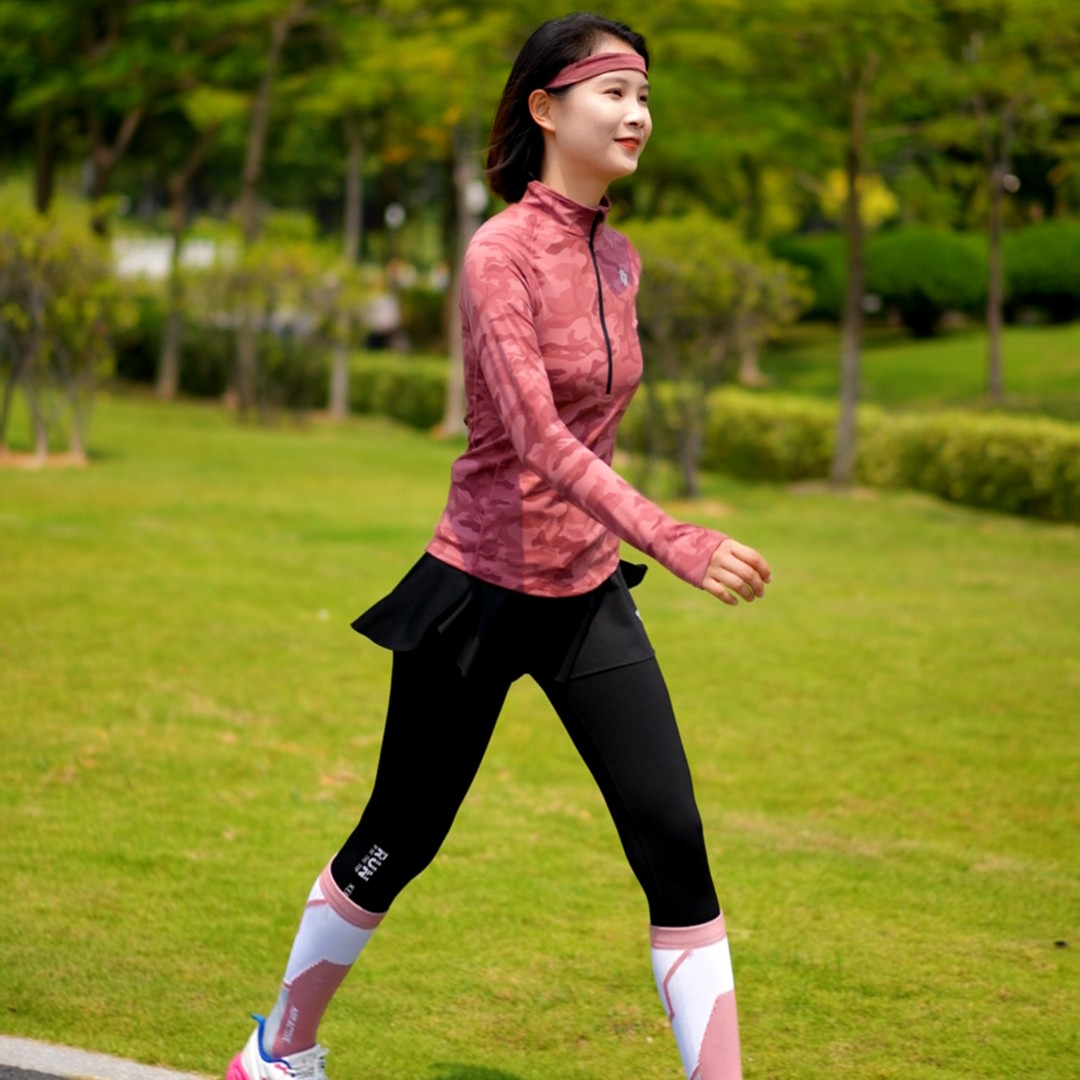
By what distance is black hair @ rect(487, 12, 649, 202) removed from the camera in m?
3.06

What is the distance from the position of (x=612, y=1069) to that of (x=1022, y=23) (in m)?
13.0

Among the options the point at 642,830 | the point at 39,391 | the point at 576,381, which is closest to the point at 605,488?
the point at 576,381

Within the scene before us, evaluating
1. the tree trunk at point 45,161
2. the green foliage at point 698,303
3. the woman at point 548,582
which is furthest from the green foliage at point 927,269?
the woman at point 548,582

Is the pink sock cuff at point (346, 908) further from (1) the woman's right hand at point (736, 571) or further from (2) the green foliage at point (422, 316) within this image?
(2) the green foliage at point (422, 316)

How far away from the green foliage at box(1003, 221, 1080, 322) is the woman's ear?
98.6 feet

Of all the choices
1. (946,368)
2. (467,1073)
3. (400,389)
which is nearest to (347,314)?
(400,389)

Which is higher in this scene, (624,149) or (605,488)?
(624,149)

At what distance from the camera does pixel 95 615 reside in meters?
8.95

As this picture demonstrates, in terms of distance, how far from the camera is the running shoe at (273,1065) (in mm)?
3299

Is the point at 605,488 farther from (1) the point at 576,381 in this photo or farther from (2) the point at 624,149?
(2) the point at 624,149

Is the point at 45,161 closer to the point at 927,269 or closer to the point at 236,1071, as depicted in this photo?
the point at 927,269

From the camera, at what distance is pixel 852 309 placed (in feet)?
55.4

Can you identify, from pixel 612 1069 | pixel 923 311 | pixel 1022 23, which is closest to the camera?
pixel 612 1069
